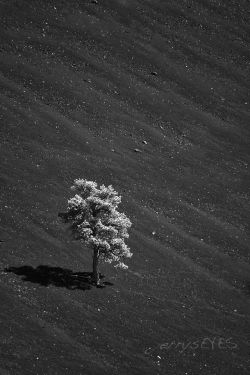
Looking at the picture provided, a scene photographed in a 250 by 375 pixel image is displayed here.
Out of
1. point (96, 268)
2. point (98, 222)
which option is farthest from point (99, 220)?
point (96, 268)

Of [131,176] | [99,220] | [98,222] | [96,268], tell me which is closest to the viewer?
[98,222]

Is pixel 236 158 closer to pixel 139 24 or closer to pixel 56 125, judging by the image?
pixel 56 125

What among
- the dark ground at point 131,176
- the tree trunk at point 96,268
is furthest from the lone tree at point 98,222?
the dark ground at point 131,176

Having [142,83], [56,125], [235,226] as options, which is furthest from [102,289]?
[142,83]

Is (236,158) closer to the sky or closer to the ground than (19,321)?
closer to the sky

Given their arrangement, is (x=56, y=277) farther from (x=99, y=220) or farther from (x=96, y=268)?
(x=99, y=220)

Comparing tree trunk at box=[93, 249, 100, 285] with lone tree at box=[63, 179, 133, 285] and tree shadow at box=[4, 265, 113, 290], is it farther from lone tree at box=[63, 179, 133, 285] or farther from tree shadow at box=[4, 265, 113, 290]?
tree shadow at box=[4, 265, 113, 290]
